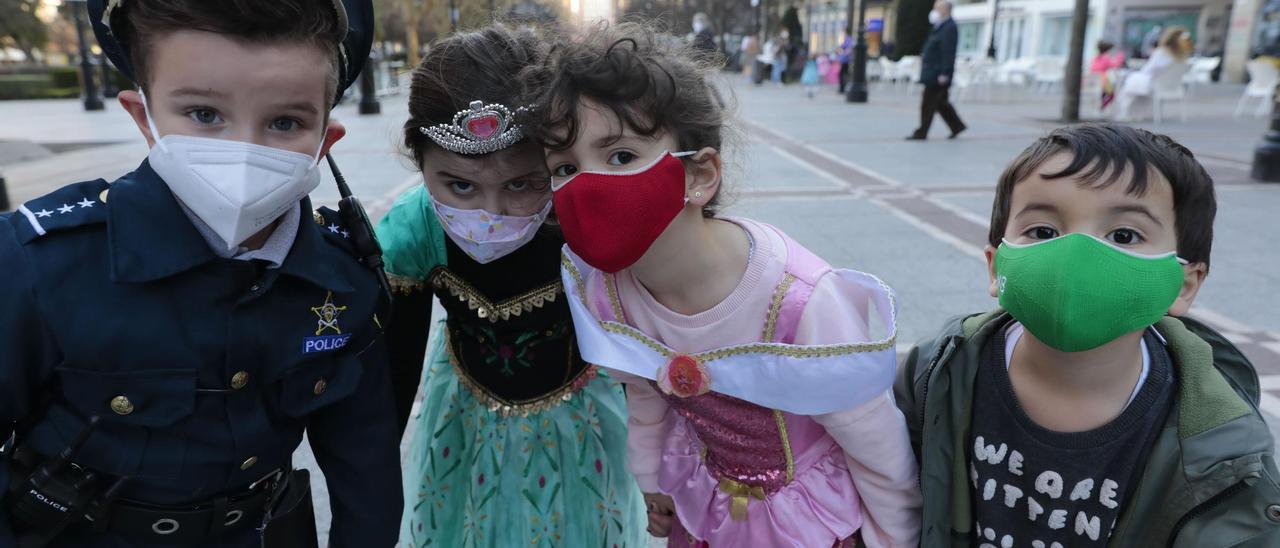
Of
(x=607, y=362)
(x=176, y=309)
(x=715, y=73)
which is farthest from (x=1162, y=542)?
(x=176, y=309)

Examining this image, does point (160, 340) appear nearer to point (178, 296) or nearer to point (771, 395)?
point (178, 296)

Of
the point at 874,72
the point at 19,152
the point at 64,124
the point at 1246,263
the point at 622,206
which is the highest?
the point at 622,206

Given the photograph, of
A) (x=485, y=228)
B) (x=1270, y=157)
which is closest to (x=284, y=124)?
(x=485, y=228)

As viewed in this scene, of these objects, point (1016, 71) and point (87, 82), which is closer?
point (87, 82)

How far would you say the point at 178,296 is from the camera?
1244 millimetres

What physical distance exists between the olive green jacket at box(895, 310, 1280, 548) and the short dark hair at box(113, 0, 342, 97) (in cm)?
124

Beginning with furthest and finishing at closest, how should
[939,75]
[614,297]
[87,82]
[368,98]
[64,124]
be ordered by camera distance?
[87,82], [368,98], [64,124], [939,75], [614,297]

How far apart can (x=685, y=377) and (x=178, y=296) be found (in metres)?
0.81

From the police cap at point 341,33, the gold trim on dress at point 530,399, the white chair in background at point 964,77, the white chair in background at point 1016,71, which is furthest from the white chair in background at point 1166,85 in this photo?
the police cap at point 341,33

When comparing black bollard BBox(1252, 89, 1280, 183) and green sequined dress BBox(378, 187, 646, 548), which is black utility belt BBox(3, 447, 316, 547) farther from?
black bollard BBox(1252, 89, 1280, 183)

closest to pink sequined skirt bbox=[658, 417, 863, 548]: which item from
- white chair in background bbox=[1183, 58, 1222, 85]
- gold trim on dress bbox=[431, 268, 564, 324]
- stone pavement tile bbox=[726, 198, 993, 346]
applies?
gold trim on dress bbox=[431, 268, 564, 324]

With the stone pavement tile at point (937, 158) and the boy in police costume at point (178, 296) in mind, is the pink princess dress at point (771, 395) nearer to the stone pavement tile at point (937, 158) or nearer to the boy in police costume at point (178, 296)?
the boy in police costume at point (178, 296)

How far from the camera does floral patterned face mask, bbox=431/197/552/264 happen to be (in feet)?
5.75

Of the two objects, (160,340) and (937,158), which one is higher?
(160,340)
